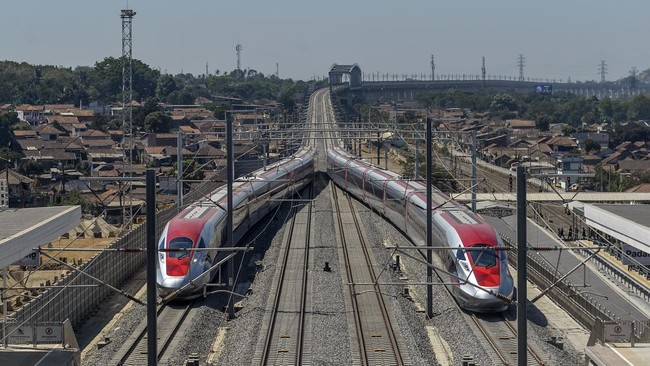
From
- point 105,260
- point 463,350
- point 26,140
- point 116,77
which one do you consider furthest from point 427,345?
point 116,77

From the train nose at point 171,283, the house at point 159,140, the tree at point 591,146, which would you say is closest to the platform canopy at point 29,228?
the train nose at point 171,283

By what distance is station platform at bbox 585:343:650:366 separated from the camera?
12.7m

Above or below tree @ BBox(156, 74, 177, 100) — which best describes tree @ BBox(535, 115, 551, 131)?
below

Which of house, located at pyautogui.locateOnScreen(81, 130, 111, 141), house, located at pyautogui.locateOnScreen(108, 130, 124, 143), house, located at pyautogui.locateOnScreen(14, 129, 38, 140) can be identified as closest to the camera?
house, located at pyautogui.locateOnScreen(14, 129, 38, 140)

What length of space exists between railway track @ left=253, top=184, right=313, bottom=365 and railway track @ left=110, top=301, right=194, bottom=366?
165 centimetres

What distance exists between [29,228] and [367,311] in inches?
312

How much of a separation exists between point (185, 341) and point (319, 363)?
2.69 metres

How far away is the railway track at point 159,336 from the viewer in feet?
50.8

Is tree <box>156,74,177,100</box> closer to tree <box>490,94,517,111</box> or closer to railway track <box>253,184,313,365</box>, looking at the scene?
tree <box>490,94,517,111</box>

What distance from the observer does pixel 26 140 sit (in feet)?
202

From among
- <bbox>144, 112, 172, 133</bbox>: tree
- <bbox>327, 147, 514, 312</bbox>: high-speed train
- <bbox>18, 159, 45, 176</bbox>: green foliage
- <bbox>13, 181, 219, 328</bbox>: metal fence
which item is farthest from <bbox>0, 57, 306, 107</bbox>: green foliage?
<bbox>13, 181, 219, 328</bbox>: metal fence

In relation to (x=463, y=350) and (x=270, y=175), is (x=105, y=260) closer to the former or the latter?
(x=463, y=350)

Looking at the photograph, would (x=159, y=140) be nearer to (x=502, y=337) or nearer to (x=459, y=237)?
(x=459, y=237)

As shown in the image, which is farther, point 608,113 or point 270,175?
point 608,113
